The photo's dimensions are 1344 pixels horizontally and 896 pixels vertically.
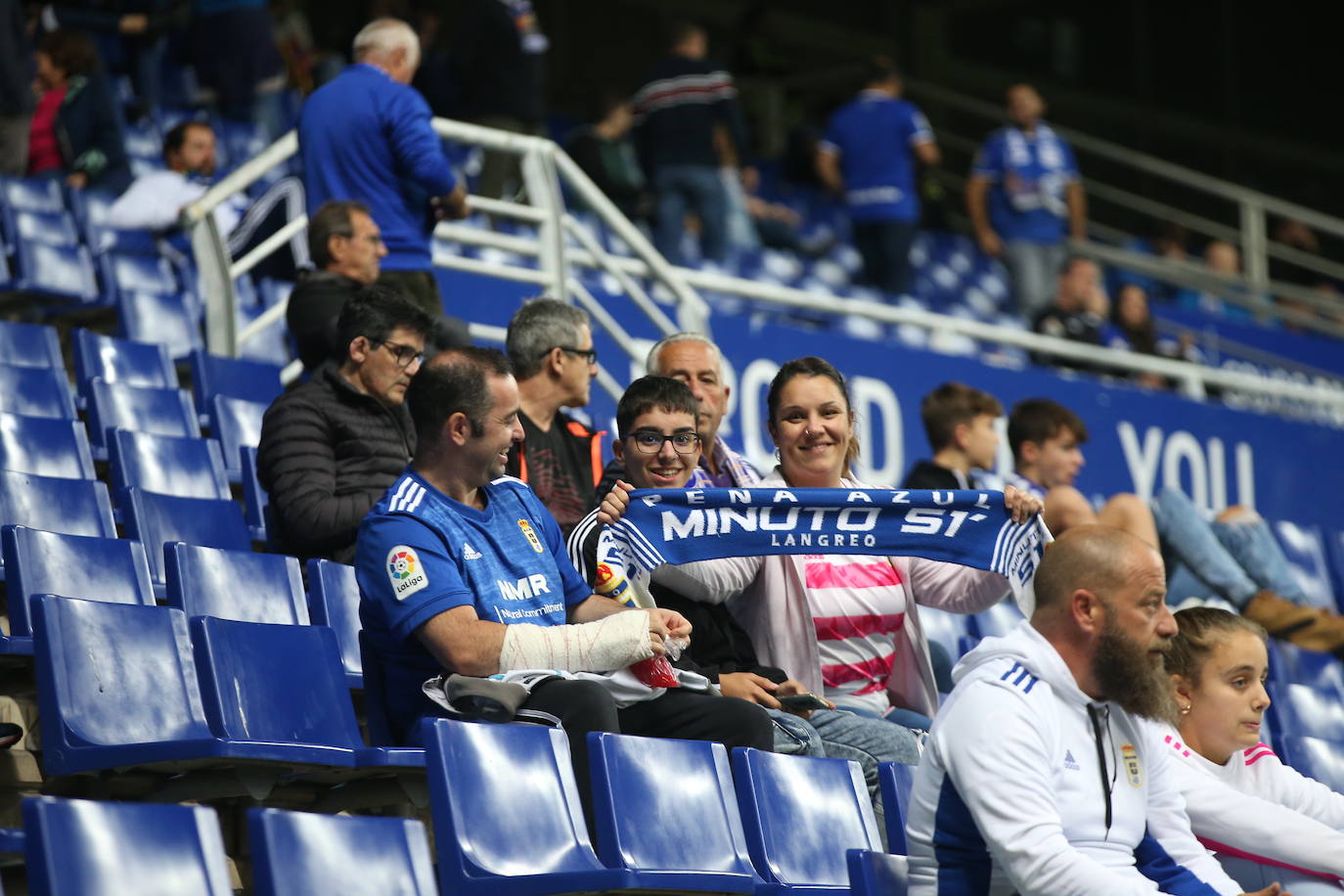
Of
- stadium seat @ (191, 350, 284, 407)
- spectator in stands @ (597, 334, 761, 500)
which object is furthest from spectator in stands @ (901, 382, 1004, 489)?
stadium seat @ (191, 350, 284, 407)

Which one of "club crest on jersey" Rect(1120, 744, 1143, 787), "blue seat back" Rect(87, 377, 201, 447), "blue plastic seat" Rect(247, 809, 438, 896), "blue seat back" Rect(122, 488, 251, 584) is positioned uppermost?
"blue seat back" Rect(87, 377, 201, 447)

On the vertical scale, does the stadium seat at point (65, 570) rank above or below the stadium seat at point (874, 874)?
above

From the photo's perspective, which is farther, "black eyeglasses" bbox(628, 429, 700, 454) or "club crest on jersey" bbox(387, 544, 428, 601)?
"black eyeglasses" bbox(628, 429, 700, 454)

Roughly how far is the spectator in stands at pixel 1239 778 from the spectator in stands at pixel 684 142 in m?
6.29

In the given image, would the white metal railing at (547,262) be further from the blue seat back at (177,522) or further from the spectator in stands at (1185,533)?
the blue seat back at (177,522)

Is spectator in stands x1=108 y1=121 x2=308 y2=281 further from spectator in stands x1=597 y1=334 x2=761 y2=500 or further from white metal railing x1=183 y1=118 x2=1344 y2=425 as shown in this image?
spectator in stands x1=597 y1=334 x2=761 y2=500

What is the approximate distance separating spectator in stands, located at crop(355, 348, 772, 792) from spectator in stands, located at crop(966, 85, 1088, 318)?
786 centimetres

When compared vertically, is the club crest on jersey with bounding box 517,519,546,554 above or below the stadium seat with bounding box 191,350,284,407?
below

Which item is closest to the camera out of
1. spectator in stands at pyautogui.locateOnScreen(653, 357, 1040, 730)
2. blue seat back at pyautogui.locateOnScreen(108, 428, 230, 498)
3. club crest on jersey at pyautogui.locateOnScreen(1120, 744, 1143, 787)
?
club crest on jersey at pyautogui.locateOnScreen(1120, 744, 1143, 787)

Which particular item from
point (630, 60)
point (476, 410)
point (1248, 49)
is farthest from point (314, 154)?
point (1248, 49)

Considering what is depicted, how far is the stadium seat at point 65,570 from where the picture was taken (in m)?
3.85

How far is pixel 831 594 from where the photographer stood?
14.1 feet

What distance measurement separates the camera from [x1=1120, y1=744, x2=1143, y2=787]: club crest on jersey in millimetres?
3189

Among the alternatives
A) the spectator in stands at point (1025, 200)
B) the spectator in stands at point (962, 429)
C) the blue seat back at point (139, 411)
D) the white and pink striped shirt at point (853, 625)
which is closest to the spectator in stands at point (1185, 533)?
the spectator in stands at point (962, 429)
